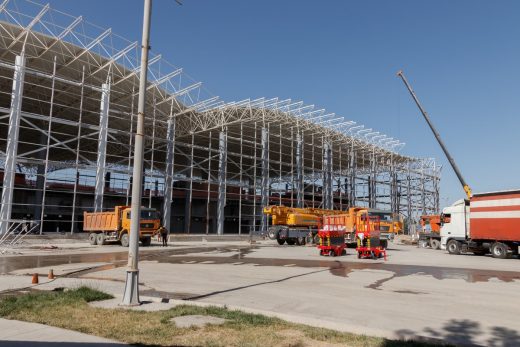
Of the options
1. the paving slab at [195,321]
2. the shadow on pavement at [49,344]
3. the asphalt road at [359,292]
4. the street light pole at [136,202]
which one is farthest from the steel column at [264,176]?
the shadow on pavement at [49,344]

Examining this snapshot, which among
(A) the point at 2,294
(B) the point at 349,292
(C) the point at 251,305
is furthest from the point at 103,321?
(B) the point at 349,292

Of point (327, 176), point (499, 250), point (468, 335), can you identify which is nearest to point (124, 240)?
point (499, 250)

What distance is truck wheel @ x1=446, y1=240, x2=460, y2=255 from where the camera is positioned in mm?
28875

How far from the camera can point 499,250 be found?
84.2ft

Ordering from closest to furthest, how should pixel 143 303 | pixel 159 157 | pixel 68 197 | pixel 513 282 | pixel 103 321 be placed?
pixel 103 321 → pixel 143 303 → pixel 513 282 → pixel 68 197 → pixel 159 157

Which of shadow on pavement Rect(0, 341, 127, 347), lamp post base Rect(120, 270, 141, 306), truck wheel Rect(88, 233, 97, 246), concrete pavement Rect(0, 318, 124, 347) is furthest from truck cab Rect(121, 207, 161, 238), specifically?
shadow on pavement Rect(0, 341, 127, 347)

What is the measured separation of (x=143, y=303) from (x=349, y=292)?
545 cm

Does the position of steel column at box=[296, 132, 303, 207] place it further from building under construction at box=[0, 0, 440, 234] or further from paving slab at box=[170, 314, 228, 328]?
paving slab at box=[170, 314, 228, 328]

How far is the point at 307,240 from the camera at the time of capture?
124 feet

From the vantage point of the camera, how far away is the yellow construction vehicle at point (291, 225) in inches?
1432

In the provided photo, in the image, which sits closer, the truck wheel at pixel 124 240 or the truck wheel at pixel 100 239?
the truck wheel at pixel 124 240

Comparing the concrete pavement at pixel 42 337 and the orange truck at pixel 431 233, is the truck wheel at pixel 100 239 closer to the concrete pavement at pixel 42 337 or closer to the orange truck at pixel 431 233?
the orange truck at pixel 431 233

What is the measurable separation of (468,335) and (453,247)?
80.6ft

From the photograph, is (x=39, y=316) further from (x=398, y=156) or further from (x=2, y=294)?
(x=398, y=156)
